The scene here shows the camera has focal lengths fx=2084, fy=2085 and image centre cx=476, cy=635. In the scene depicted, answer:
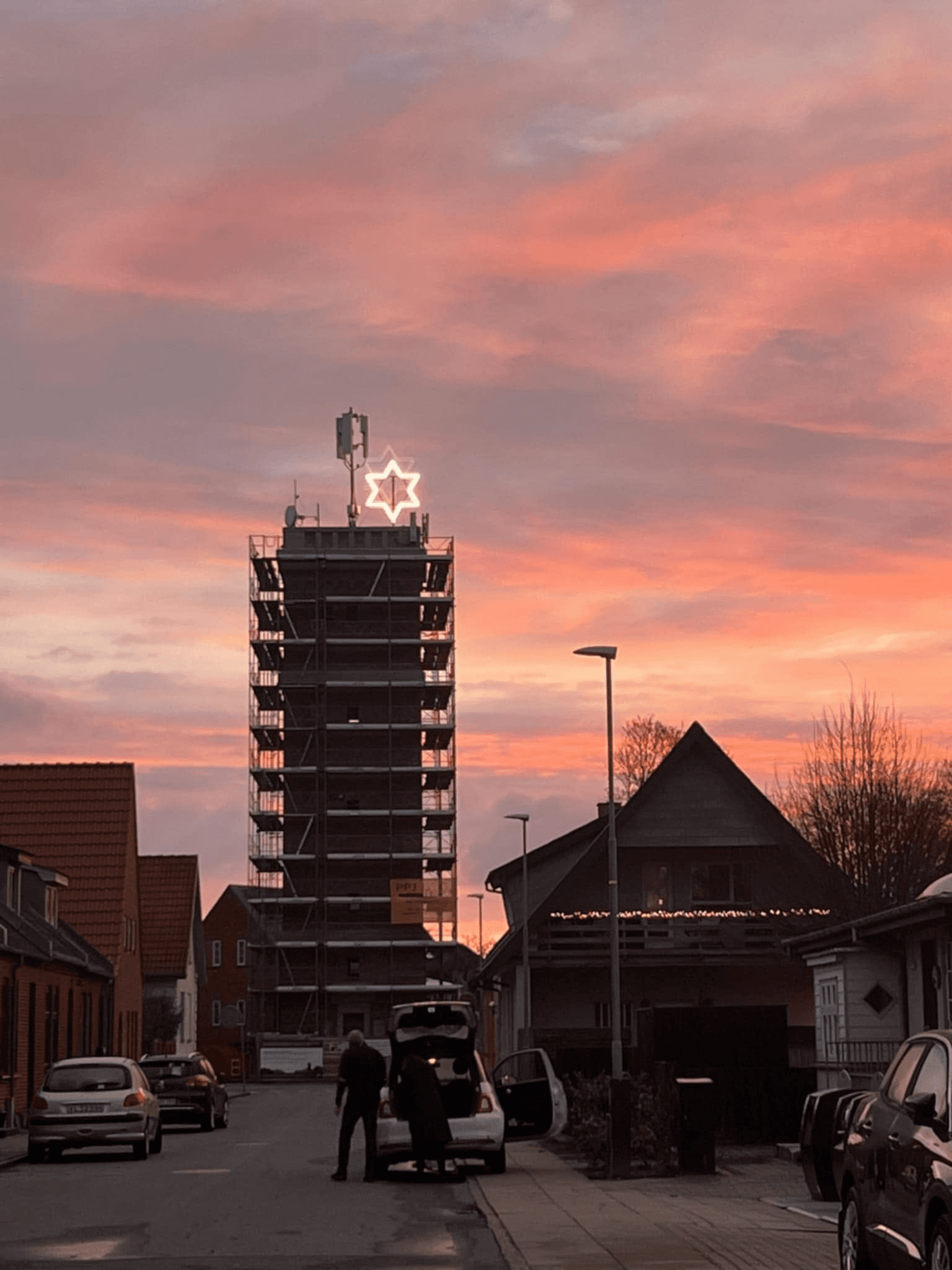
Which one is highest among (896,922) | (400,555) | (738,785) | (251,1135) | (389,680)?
(400,555)

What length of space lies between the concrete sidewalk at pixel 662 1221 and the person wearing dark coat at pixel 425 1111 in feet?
2.62

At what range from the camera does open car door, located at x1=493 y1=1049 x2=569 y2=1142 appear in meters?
26.7

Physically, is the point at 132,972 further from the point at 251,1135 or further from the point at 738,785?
the point at 251,1135

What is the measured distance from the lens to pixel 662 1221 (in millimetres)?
18438

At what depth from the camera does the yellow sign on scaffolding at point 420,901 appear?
353ft

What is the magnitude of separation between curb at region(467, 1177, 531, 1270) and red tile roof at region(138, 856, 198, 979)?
65.0 m

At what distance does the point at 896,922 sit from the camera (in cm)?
2773

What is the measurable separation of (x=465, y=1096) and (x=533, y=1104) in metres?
1.32

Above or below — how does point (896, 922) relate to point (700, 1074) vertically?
above

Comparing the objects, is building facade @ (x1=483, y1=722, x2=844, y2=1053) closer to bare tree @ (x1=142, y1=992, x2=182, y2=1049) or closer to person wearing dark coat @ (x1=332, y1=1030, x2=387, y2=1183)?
bare tree @ (x1=142, y1=992, x2=182, y2=1049)

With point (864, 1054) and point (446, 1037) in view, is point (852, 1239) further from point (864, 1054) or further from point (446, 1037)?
point (864, 1054)

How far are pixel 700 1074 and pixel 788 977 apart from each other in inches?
1098

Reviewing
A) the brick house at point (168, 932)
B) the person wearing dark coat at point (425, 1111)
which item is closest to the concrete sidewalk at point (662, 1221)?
the person wearing dark coat at point (425, 1111)

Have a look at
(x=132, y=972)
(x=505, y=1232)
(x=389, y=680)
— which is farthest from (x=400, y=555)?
(x=505, y=1232)
